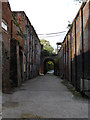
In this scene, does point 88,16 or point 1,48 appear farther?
point 1,48

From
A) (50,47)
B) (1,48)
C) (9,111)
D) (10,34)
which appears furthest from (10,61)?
(50,47)

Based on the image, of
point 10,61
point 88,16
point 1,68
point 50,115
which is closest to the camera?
point 50,115

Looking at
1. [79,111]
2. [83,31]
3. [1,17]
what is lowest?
[79,111]

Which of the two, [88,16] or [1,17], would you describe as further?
[1,17]

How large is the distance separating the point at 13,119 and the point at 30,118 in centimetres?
56

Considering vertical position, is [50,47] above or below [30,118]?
above

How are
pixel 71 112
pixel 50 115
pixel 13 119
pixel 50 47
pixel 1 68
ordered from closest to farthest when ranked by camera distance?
pixel 13 119, pixel 50 115, pixel 71 112, pixel 1 68, pixel 50 47

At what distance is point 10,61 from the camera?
10516 millimetres

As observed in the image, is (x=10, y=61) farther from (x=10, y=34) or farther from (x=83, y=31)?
(x=83, y=31)

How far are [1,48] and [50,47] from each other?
4284 cm

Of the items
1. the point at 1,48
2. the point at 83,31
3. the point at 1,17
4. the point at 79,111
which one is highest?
the point at 1,17

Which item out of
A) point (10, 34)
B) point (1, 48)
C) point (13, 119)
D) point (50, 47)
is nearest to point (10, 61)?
point (10, 34)

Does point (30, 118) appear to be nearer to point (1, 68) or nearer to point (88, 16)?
point (1, 68)

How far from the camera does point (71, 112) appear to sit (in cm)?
438
